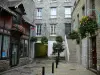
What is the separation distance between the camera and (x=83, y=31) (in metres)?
8.75

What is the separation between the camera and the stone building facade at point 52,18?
27.2 m

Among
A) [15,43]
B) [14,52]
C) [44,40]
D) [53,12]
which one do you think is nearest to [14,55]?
[14,52]

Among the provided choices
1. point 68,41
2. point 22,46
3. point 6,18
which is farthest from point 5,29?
point 68,41

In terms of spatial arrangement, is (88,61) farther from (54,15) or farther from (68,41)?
(54,15)

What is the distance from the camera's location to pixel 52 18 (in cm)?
2773

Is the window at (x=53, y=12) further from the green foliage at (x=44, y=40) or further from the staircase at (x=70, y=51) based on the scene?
the staircase at (x=70, y=51)

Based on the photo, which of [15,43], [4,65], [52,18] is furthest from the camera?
[52,18]

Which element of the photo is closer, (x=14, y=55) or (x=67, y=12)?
(x=14, y=55)

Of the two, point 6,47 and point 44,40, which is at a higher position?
point 44,40

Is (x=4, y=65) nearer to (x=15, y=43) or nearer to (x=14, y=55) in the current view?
(x=14, y=55)

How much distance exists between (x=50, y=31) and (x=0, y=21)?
16.0 metres

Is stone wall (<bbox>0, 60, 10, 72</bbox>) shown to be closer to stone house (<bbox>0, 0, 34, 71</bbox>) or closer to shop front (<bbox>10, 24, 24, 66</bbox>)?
stone house (<bbox>0, 0, 34, 71</bbox>)

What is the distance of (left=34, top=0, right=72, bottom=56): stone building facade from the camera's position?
89.2 ft

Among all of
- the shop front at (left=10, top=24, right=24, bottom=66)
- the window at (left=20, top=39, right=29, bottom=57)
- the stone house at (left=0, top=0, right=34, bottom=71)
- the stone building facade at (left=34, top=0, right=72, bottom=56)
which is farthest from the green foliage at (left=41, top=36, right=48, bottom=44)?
the shop front at (left=10, top=24, right=24, bottom=66)
